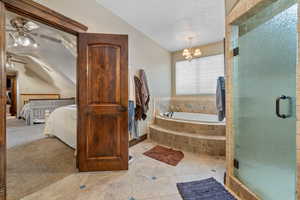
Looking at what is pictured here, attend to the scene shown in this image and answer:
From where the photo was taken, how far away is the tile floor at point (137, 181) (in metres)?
1.47

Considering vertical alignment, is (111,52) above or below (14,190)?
above

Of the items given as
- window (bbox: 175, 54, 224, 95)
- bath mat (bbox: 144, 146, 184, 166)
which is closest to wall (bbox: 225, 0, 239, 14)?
bath mat (bbox: 144, 146, 184, 166)

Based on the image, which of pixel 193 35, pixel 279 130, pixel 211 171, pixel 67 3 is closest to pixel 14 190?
pixel 67 3

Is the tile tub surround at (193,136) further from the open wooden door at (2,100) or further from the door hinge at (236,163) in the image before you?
the open wooden door at (2,100)

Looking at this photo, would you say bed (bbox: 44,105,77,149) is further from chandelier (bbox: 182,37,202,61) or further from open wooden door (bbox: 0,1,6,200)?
chandelier (bbox: 182,37,202,61)

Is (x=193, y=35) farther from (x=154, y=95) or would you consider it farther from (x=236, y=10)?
(x=236, y=10)

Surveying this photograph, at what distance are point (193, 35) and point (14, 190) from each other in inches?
162

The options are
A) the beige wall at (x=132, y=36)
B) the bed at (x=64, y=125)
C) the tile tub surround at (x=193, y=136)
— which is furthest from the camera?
the bed at (x=64, y=125)

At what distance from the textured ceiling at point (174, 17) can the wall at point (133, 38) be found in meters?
0.14

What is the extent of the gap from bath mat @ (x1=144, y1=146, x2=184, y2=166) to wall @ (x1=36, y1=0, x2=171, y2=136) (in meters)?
0.72

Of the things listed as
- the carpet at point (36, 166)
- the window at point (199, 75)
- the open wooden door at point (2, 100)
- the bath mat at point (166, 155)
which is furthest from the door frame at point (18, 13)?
the window at point (199, 75)

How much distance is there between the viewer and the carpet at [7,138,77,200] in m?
1.62

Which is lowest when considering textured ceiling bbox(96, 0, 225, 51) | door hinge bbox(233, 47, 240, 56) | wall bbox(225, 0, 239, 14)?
door hinge bbox(233, 47, 240, 56)

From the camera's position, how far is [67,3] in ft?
5.82
